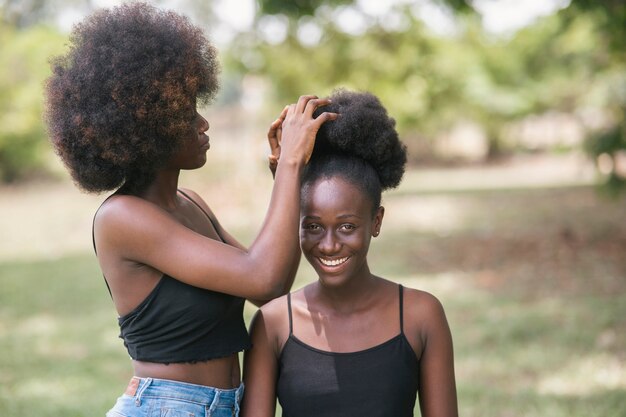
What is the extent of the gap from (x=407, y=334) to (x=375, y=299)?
0.55 ft

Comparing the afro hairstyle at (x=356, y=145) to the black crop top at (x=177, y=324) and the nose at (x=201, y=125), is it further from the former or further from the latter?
the black crop top at (x=177, y=324)

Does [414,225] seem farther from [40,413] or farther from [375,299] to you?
[375,299]

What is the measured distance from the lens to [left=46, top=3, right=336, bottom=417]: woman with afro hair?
97.4 inches

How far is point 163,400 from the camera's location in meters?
2.54

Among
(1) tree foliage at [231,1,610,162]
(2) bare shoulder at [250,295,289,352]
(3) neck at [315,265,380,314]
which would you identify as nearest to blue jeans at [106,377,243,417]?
(2) bare shoulder at [250,295,289,352]

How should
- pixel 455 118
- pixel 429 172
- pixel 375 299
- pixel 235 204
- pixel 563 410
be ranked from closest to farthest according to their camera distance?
pixel 375 299, pixel 563 410, pixel 235 204, pixel 429 172, pixel 455 118

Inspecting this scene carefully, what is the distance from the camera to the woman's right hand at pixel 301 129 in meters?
2.55

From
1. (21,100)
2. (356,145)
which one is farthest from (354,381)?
(21,100)

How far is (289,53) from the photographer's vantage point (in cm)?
1797

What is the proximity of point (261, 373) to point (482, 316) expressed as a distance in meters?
5.38

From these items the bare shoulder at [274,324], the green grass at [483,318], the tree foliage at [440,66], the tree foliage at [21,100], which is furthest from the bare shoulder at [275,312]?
the tree foliage at [21,100]

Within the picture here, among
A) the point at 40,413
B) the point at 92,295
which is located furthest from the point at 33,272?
the point at 40,413

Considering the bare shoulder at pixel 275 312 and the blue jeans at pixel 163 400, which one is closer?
the blue jeans at pixel 163 400

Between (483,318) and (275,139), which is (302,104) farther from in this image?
(483,318)
